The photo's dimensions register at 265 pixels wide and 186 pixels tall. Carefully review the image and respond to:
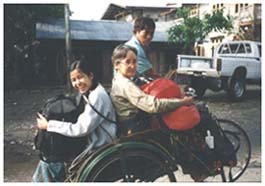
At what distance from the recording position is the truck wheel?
778cm

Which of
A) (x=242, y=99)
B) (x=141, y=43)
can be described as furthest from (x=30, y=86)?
(x=141, y=43)

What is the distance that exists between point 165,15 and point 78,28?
10.2 ft

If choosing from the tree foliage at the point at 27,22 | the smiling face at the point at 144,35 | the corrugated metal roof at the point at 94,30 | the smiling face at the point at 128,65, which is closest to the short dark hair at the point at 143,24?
the smiling face at the point at 144,35

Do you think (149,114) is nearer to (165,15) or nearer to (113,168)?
(113,168)

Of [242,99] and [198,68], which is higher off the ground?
[198,68]

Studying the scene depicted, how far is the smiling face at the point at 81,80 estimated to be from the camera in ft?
7.32

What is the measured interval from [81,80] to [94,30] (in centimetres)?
1160

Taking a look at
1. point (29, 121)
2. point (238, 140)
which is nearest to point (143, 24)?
point (238, 140)

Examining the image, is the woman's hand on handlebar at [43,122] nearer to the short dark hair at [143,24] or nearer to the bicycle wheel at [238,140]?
the short dark hair at [143,24]

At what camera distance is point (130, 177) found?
92.2 inches

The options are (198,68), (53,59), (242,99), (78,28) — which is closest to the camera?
(198,68)

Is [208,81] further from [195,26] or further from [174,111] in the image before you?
[174,111]

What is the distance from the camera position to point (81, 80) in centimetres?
225

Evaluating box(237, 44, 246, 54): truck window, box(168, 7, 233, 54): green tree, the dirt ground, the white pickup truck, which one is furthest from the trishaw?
box(237, 44, 246, 54): truck window
